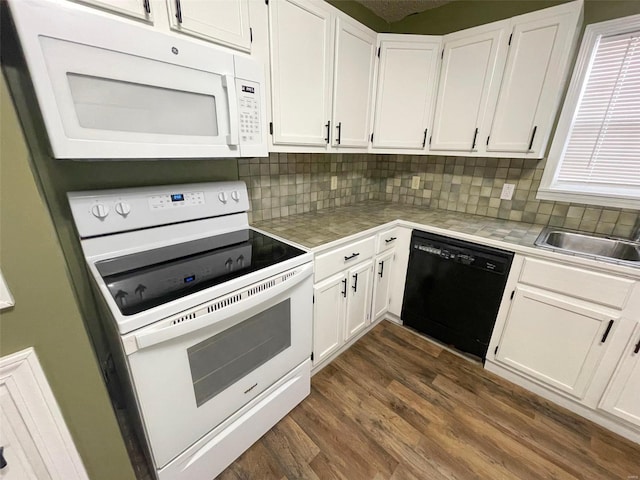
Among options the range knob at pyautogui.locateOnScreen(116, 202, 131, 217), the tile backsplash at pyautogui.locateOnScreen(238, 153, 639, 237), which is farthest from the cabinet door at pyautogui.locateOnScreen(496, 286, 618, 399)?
the range knob at pyautogui.locateOnScreen(116, 202, 131, 217)

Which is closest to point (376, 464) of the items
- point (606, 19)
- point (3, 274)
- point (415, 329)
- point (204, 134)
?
point (415, 329)

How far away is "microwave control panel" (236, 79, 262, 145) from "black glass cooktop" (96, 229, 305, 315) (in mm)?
511

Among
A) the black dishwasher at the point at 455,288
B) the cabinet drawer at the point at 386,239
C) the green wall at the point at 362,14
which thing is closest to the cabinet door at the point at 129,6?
the green wall at the point at 362,14

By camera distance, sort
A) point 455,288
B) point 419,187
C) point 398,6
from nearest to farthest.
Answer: point 455,288 → point 398,6 → point 419,187

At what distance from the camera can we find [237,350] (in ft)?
3.71

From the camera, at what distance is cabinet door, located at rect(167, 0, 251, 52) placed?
3.21 ft

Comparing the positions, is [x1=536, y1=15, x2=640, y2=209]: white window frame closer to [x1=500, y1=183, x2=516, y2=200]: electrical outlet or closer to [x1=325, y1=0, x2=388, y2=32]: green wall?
[x1=500, y1=183, x2=516, y2=200]: electrical outlet

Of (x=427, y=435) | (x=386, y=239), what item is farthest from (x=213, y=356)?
(x=386, y=239)

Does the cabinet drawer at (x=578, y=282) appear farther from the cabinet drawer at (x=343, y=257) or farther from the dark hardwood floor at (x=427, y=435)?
the cabinet drawer at (x=343, y=257)

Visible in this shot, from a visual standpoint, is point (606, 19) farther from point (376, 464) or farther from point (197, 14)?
point (376, 464)

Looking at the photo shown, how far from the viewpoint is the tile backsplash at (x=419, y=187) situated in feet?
5.67

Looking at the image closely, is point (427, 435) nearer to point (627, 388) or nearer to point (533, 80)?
point (627, 388)

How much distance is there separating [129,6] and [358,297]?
175 cm

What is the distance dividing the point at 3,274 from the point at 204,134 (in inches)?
29.4
